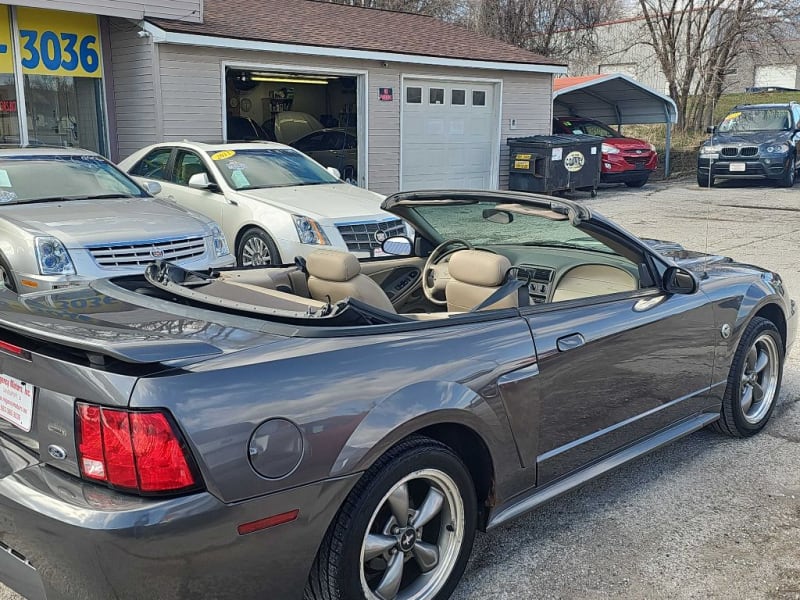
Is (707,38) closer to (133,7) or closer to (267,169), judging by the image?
(133,7)

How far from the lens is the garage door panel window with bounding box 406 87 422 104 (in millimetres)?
14906

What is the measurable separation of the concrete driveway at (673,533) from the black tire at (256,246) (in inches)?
191

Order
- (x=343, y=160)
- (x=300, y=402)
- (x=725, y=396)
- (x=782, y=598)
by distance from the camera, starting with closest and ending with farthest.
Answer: (x=300, y=402)
(x=782, y=598)
(x=725, y=396)
(x=343, y=160)

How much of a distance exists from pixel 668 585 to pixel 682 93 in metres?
25.2

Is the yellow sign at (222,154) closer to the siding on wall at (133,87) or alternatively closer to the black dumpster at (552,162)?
the siding on wall at (133,87)

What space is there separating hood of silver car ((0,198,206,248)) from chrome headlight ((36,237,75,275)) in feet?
0.22

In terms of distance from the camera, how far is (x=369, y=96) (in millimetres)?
14133

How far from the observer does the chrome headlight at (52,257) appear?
19.1 ft

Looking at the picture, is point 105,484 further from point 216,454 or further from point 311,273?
point 311,273

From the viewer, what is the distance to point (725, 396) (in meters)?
4.14

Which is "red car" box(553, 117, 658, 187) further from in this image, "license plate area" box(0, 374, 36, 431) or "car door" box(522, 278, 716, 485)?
"license plate area" box(0, 374, 36, 431)

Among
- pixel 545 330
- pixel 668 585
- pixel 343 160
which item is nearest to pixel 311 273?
pixel 545 330

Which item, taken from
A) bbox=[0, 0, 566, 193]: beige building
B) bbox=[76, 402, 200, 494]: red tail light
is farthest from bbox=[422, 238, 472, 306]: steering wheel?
bbox=[0, 0, 566, 193]: beige building

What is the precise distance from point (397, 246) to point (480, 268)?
1156 mm
